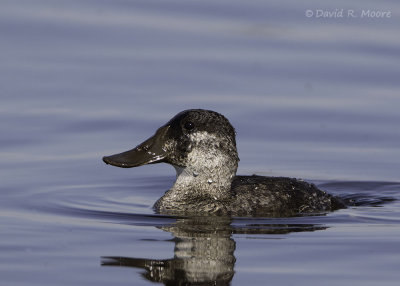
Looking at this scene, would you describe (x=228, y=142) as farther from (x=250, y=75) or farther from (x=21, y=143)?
(x=250, y=75)

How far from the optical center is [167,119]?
48.4 feet

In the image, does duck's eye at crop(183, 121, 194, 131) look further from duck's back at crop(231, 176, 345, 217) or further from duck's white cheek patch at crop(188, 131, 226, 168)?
duck's back at crop(231, 176, 345, 217)

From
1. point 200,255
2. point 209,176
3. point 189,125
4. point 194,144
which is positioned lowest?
point 200,255

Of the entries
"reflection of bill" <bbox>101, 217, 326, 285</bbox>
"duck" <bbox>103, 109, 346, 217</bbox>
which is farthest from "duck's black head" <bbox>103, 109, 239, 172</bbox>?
"reflection of bill" <bbox>101, 217, 326, 285</bbox>

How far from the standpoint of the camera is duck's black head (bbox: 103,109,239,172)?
1172cm

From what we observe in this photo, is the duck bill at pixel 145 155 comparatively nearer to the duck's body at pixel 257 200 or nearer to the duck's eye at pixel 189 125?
the duck's eye at pixel 189 125

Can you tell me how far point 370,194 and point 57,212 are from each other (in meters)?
3.50

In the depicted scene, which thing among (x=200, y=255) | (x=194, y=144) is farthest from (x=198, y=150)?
(x=200, y=255)

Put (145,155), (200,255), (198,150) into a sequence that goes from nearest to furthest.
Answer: (200,255), (198,150), (145,155)

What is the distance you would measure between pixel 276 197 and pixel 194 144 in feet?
3.17

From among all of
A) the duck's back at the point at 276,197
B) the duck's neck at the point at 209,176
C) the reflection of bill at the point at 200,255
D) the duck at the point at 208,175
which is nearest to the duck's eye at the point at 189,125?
the duck at the point at 208,175

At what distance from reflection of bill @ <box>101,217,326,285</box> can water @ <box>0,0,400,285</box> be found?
0.9 inches

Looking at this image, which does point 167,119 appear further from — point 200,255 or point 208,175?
point 200,255

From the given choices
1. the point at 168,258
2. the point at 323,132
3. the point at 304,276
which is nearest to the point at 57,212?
the point at 168,258
